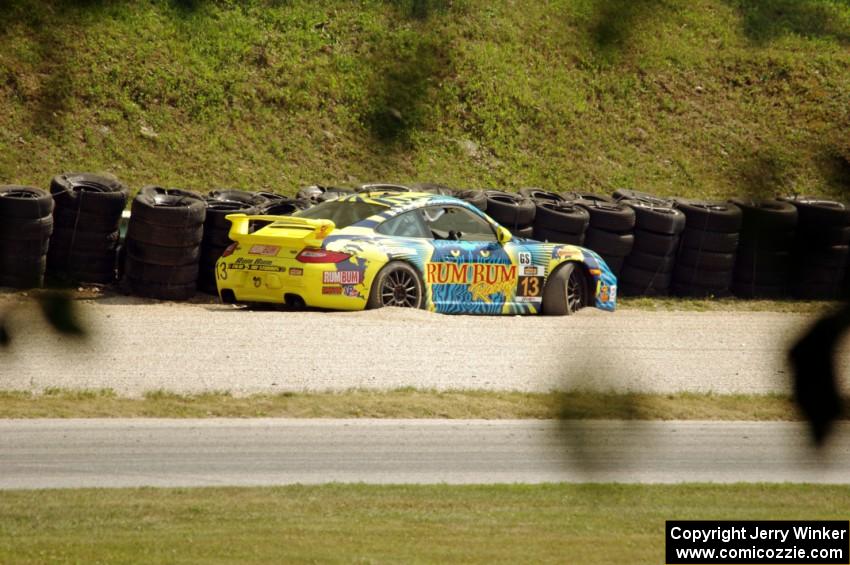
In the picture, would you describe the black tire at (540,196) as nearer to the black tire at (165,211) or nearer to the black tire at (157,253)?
the black tire at (165,211)

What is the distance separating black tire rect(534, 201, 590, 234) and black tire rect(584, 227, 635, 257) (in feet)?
0.54

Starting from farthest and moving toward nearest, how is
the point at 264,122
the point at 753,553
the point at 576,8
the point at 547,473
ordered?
1. the point at 547,473
2. the point at 753,553
3. the point at 264,122
4. the point at 576,8

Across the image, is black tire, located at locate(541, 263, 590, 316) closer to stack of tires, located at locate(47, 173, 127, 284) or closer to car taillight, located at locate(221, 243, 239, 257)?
car taillight, located at locate(221, 243, 239, 257)

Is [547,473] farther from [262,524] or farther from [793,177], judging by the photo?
[793,177]

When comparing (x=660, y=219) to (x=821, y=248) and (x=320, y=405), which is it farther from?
(x=821, y=248)

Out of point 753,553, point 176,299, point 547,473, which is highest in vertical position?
point 753,553

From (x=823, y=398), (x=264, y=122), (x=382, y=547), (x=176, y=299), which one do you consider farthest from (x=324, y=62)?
(x=176, y=299)

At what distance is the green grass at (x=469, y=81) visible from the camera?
77.2 inches

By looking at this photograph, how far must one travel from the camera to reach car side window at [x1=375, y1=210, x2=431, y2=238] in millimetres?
13117

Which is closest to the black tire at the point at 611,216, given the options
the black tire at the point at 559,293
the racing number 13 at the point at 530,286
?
the black tire at the point at 559,293

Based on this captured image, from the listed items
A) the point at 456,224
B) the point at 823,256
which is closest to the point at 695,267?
the point at 456,224

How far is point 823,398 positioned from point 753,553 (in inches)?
142

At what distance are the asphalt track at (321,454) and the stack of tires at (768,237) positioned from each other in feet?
16.2

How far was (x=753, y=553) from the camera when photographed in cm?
573
